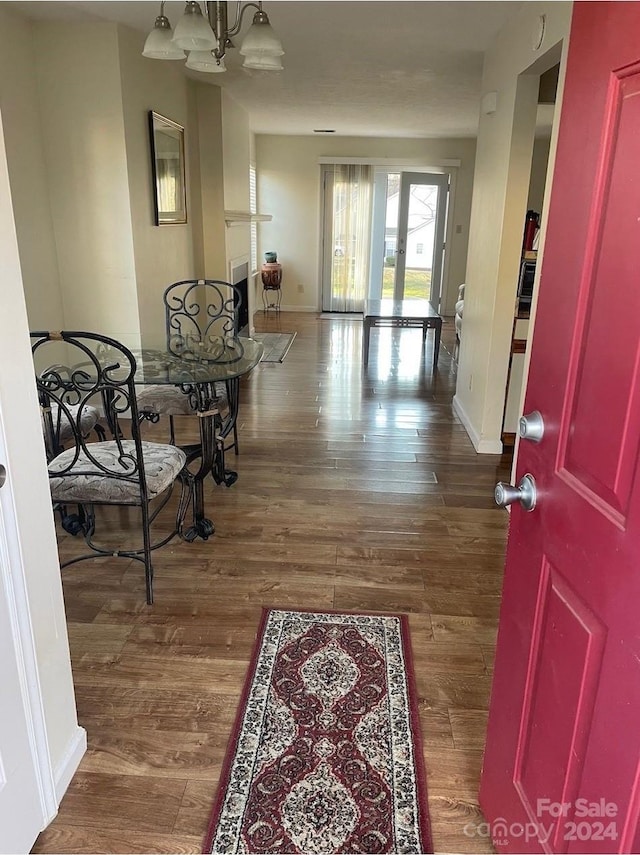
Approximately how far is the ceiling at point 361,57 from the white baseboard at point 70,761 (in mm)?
2999

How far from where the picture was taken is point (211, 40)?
231 centimetres

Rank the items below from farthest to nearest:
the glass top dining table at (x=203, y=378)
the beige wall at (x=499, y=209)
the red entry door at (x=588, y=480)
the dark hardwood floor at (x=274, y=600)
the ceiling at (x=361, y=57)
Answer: the ceiling at (x=361, y=57) → the beige wall at (x=499, y=209) → the glass top dining table at (x=203, y=378) → the dark hardwood floor at (x=274, y=600) → the red entry door at (x=588, y=480)

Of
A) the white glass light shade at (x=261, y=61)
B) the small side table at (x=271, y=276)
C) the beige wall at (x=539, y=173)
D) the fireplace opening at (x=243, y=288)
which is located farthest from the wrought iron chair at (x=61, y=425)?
the small side table at (x=271, y=276)

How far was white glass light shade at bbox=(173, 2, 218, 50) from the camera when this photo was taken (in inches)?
88.4

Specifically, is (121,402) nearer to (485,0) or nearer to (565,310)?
(485,0)

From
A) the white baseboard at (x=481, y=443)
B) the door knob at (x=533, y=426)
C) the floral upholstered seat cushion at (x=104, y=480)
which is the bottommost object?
the white baseboard at (x=481, y=443)

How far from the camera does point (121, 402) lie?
4.10 m

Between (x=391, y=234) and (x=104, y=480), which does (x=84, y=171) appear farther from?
(x=391, y=234)

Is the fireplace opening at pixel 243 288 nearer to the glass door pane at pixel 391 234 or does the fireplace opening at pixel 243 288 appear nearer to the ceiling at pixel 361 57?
the ceiling at pixel 361 57

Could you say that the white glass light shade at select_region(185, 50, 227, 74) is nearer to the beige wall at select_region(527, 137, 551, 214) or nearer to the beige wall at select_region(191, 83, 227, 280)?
the beige wall at select_region(191, 83, 227, 280)

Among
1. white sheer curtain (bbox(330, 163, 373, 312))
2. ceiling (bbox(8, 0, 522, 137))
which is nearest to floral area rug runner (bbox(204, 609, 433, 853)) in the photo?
ceiling (bbox(8, 0, 522, 137))

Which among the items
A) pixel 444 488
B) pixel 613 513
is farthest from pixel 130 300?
pixel 613 513

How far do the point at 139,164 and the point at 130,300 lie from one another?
89cm

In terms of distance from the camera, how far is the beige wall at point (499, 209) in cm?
307
